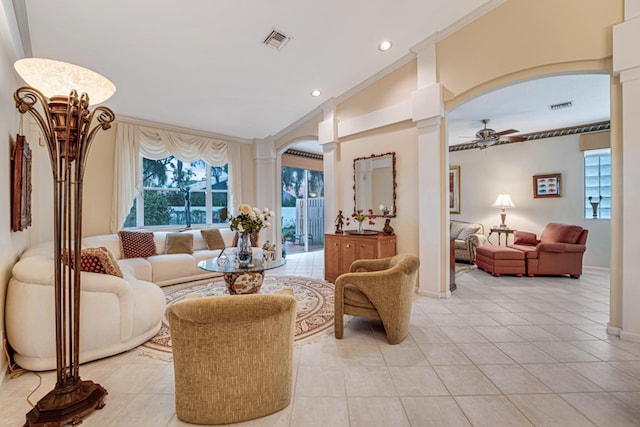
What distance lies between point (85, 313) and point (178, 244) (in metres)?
2.62

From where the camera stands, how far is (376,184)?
436 centimetres

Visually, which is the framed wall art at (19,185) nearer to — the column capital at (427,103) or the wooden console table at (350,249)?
the wooden console table at (350,249)

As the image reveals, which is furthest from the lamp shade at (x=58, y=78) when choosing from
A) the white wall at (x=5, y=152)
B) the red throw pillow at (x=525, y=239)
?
the red throw pillow at (x=525, y=239)

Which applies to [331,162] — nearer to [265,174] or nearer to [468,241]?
[265,174]

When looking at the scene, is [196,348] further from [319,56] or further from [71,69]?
[319,56]

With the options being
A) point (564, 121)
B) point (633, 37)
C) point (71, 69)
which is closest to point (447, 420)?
point (71, 69)

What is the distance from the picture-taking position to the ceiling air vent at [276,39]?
3.12 metres

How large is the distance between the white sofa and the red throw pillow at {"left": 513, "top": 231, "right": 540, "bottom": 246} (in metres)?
6.26

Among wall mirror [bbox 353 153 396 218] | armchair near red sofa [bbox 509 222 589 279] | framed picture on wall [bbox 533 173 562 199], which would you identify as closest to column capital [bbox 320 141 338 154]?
wall mirror [bbox 353 153 396 218]

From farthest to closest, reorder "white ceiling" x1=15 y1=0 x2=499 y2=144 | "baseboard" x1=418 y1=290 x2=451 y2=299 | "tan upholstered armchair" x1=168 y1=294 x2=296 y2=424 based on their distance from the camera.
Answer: "baseboard" x1=418 y1=290 x2=451 y2=299
"white ceiling" x1=15 y1=0 x2=499 y2=144
"tan upholstered armchair" x1=168 y1=294 x2=296 y2=424

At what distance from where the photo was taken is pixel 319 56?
3639 millimetres

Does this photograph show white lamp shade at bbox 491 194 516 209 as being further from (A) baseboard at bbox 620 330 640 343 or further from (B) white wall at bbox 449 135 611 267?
(A) baseboard at bbox 620 330 640 343

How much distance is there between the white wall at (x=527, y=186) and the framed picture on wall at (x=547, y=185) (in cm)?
8

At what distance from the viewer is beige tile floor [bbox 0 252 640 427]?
5.15 ft
